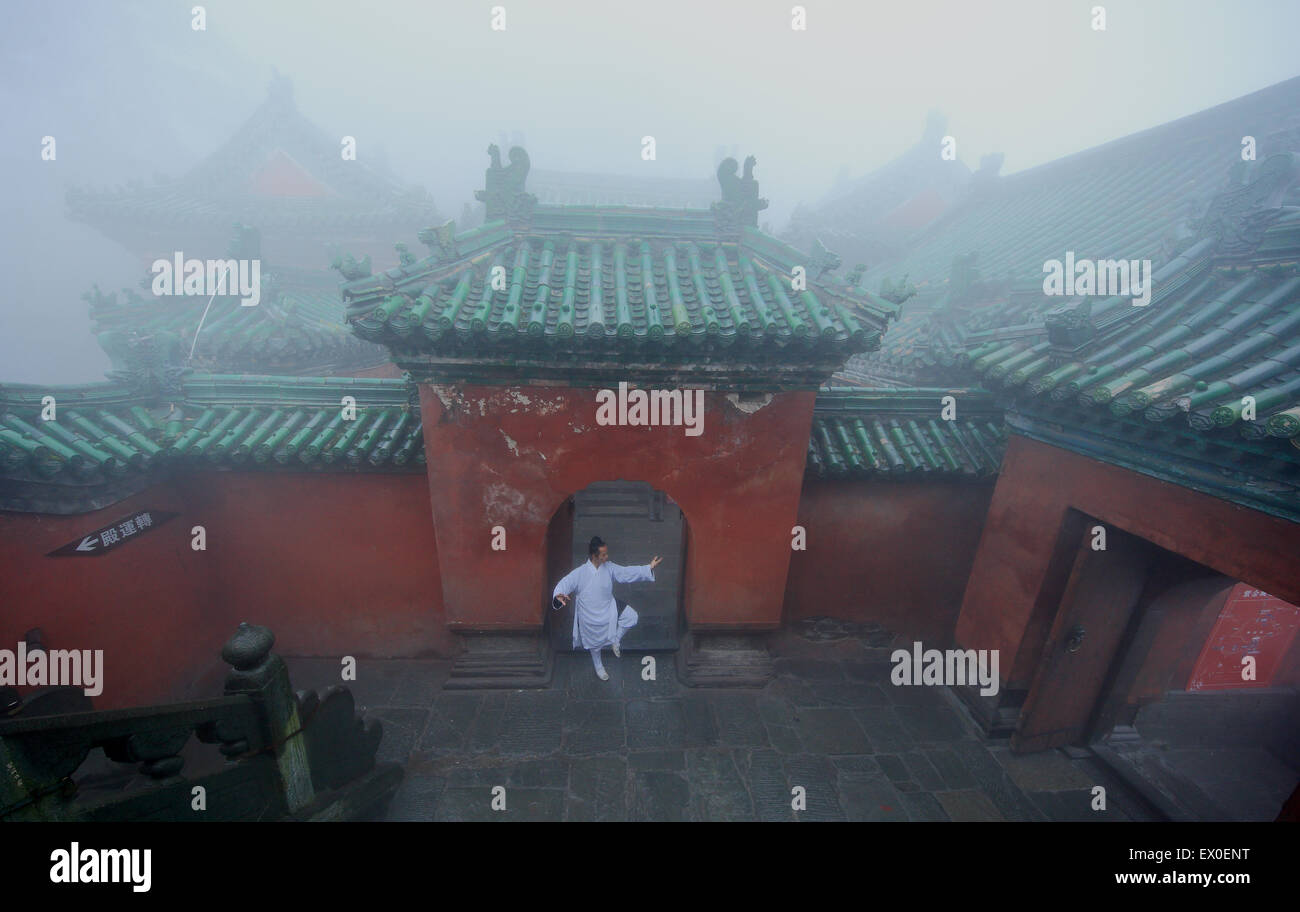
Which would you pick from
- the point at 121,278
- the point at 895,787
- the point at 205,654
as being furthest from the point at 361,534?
the point at 121,278

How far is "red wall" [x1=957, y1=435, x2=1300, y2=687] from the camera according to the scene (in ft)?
12.9

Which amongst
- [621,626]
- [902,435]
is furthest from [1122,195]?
[621,626]

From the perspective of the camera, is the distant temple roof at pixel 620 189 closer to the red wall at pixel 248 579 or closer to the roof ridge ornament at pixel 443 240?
the roof ridge ornament at pixel 443 240

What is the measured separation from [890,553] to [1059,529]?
2.02m

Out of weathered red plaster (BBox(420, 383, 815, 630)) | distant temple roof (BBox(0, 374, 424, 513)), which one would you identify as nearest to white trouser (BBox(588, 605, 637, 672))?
weathered red plaster (BBox(420, 383, 815, 630))

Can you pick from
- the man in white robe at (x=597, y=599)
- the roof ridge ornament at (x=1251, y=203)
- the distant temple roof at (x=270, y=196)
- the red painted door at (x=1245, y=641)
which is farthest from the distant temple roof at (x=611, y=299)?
the distant temple roof at (x=270, y=196)

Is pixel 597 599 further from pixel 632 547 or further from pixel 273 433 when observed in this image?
pixel 632 547

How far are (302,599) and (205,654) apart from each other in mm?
1265

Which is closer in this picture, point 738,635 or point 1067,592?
point 1067,592

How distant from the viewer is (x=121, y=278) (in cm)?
1788

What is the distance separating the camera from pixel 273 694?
3512 millimetres

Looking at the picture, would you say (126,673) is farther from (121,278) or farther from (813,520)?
(121,278)
